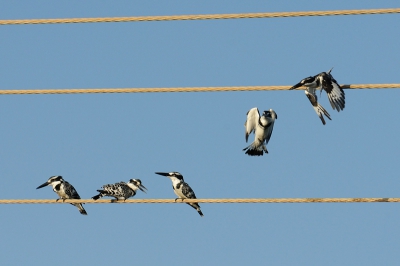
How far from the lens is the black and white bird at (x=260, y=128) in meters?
16.4

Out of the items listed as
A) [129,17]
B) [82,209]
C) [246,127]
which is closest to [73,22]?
[129,17]

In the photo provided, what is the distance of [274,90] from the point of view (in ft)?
35.8

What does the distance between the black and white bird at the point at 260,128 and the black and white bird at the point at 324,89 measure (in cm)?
277

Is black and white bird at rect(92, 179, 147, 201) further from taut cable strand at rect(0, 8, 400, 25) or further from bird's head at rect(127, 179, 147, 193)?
taut cable strand at rect(0, 8, 400, 25)

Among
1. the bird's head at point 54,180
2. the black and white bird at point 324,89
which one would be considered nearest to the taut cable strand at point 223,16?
→ the black and white bird at point 324,89

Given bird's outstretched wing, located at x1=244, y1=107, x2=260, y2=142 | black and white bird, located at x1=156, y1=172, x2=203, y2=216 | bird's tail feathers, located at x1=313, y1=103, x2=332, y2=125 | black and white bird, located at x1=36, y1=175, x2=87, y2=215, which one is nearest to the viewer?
bird's tail feathers, located at x1=313, y1=103, x2=332, y2=125

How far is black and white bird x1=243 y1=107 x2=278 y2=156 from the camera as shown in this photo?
16.4 metres

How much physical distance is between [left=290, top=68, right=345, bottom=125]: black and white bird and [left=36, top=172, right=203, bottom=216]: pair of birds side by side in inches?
153

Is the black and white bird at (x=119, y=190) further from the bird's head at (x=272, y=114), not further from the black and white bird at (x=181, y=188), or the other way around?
the bird's head at (x=272, y=114)

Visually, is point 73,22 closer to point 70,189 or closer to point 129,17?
point 129,17

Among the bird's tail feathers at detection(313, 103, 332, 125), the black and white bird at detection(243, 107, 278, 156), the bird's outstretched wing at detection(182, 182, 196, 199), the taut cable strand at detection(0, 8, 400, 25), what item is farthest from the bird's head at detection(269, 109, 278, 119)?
the taut cable strand at detection(0, 8, 400, 25)

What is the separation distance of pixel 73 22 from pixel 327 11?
102 inches

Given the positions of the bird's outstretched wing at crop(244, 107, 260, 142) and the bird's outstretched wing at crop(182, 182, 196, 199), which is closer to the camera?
the bird's outstretched wing at crop(244, 107, 260, 142)

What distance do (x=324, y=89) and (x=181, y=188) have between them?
453 centimetres
